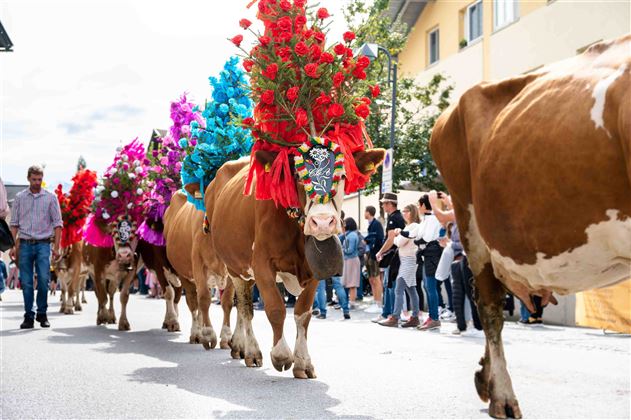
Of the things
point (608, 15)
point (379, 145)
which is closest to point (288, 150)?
point (608, 15)

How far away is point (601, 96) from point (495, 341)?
4.87 feet

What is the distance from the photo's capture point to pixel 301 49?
233 inches

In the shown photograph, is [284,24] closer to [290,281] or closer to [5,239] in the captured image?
[290,281]

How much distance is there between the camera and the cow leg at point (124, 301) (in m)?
12.2

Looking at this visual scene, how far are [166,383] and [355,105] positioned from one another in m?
2.81

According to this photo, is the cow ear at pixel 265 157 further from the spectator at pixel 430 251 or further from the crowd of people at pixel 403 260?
the spectator at pixel 430 251

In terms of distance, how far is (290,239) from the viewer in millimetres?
6672

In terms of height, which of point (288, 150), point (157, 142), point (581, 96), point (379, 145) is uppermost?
point (379, 145)

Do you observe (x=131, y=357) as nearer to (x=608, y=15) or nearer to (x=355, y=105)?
(x=355, y=105)

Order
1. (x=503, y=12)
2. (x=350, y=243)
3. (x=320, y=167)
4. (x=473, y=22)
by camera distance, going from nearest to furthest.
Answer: (x=320, y=167) → (x=350, y=243) → (x=503, y=12) → (x=473, y=22)

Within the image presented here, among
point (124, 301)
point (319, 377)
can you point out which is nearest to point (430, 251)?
point (124, 301)

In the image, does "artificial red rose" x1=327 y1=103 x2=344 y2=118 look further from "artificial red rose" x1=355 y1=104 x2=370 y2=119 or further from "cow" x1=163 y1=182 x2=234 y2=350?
"cow" x1=163 y1=182 x2=234 y2=350

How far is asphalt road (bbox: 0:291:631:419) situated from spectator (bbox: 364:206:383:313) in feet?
14.3

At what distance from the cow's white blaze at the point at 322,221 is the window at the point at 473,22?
21.3 meters
